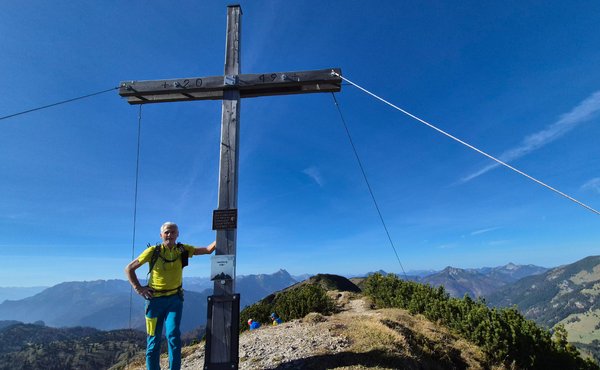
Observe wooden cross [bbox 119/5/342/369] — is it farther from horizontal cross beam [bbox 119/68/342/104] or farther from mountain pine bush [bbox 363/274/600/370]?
mountain pine bush [bbox 363/274/600/370]

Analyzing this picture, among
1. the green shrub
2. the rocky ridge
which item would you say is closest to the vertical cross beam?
the rocky ridge

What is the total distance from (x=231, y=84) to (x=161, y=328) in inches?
195

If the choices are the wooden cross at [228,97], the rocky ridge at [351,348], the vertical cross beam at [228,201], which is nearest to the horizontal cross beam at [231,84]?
the wooden cross at [228,97]

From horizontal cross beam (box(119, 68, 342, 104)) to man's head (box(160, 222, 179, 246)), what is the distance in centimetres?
287

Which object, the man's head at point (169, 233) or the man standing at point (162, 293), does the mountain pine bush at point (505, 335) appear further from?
the man's head at point (169, 233)

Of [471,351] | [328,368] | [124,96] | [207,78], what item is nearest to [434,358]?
[471,351]

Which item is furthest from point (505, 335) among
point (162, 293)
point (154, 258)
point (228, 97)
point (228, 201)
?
point (228, 97)

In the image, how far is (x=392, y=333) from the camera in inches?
333

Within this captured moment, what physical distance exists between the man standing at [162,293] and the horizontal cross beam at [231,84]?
3.00 m

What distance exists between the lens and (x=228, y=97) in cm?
679

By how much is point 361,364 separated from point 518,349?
7.55 m

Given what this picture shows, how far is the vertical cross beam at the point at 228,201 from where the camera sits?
18.5 feet

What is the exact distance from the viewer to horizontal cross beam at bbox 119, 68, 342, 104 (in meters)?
6.73

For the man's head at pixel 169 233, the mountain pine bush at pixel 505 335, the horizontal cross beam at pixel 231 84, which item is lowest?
the mountain pine bush at pixel 505 335
